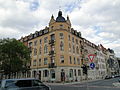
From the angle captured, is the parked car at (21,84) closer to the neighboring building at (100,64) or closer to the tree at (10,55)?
the tree at (10,55)

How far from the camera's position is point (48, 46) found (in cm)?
4347

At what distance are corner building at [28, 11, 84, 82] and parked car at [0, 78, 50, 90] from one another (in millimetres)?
27065

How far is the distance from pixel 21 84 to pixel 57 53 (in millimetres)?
29114

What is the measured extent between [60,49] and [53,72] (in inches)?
262

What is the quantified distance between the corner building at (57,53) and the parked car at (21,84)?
2707cm

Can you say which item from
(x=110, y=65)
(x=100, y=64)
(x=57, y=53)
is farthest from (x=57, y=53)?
(x=110, y=65)

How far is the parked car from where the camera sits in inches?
441

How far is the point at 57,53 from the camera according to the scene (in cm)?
4056

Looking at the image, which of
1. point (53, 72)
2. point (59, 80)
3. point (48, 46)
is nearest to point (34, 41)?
point (48, 46)

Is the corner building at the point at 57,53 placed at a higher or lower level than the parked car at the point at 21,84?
higher

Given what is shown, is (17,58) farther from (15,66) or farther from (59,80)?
(59,80)

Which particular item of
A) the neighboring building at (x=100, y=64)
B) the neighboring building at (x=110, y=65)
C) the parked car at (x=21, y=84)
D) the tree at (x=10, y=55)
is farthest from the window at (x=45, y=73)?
the neighboring building at (x=110, y=65)

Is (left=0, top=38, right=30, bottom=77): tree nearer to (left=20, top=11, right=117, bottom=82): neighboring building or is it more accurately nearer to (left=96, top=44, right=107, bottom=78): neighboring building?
(left=20, top=11, right=117, bottom=82): neighboring building

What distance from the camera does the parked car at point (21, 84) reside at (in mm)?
11195
